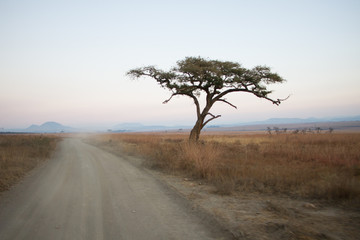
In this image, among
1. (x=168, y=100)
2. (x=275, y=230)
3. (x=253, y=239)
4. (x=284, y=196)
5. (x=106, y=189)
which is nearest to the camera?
(x=253, y=239)

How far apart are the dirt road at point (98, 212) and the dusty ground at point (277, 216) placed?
47 cm

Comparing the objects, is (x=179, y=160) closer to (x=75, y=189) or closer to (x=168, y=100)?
(x=75, y=189)

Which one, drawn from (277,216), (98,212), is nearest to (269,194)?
(277,216)

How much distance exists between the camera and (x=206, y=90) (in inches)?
818

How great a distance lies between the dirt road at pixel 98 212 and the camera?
450 centimetres

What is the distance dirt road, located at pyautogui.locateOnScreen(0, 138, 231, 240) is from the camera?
4.50 meters

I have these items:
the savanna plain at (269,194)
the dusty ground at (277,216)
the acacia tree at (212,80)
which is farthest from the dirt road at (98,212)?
the acacia tree at (212,80)

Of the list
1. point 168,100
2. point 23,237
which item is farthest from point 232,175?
point 168,100

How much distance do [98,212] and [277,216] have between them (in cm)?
404

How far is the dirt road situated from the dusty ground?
1.55 ft

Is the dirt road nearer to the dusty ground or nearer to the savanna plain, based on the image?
the dusty ground

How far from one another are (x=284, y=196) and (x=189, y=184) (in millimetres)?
3158

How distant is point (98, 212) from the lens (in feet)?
18.4

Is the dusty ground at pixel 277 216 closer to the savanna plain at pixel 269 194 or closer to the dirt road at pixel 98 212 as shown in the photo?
the savanna plain at pixel 269 194
